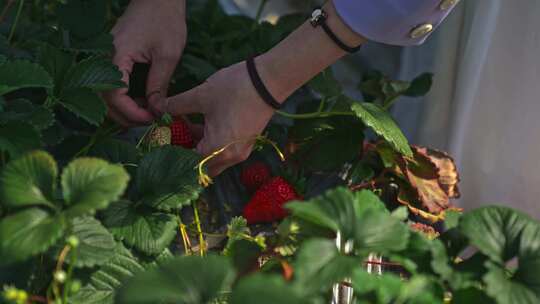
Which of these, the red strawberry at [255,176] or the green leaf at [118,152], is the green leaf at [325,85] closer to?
the red strawberry at [255,176]

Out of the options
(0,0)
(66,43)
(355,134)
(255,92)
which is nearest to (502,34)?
(355,134)

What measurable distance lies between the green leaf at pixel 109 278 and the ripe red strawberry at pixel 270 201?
30cm

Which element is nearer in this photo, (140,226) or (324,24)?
(140,226)

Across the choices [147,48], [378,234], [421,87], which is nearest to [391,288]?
[378,234]

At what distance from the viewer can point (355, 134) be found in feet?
3.53

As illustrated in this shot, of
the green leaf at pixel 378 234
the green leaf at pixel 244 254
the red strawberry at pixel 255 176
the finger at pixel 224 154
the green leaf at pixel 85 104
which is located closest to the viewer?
the green leaf at pixel 378 234

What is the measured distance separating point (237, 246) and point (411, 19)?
364 millimetres

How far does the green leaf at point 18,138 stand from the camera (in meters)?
0.70

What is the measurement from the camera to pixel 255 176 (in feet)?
3.44

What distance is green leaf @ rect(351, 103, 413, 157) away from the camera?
2.86 feet

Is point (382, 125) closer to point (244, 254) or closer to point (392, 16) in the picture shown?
point (392, 16)

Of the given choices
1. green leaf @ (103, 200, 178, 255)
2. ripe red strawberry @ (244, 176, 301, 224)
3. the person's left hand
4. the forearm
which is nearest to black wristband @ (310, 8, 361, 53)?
the forearm

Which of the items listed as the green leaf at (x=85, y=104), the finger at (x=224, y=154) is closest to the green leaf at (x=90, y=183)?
the green leaf at (x=85, y=104)

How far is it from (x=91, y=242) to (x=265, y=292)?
0.23 m
